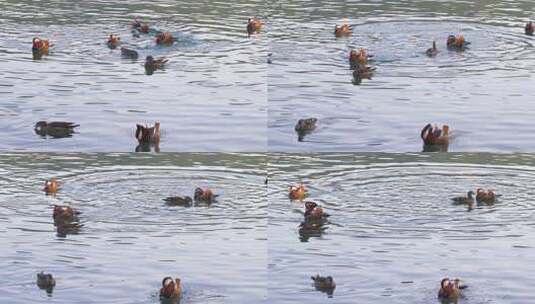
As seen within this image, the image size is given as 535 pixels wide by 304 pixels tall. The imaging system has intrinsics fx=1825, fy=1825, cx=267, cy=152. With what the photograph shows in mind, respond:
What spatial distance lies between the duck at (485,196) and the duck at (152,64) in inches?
158

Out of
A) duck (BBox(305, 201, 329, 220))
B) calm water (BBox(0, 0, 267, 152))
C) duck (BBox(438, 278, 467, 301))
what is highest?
calm water (BBox(0, 0, 267, 152))

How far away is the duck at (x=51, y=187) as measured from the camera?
17.9 meters

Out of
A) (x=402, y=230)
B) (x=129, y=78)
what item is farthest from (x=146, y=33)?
(x=402, y=230)

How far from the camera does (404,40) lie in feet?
72.2

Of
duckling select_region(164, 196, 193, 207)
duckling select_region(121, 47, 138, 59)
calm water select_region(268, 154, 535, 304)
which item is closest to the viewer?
calm water select_region(268, 154, 535, 304)

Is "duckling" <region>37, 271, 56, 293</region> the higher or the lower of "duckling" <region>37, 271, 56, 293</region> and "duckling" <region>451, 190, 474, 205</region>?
the lower

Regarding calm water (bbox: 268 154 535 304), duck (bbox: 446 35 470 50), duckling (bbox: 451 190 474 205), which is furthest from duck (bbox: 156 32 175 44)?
duckling (bbox: 451 190 474 205)

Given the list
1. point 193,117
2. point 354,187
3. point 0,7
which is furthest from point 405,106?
point 0,7

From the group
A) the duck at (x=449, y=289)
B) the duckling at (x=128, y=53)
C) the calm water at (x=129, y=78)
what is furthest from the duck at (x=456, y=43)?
the duck at (x=449, y=289)

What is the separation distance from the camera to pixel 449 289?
15125 mm

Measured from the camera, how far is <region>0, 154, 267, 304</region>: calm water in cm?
1516

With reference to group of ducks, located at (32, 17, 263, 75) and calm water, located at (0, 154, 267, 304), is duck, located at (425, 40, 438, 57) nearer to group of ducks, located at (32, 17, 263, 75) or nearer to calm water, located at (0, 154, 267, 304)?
group of ducks, located at (32, 17, 263, 75)

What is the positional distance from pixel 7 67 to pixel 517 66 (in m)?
5.70

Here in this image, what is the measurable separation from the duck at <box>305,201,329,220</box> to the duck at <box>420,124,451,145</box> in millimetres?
1196
